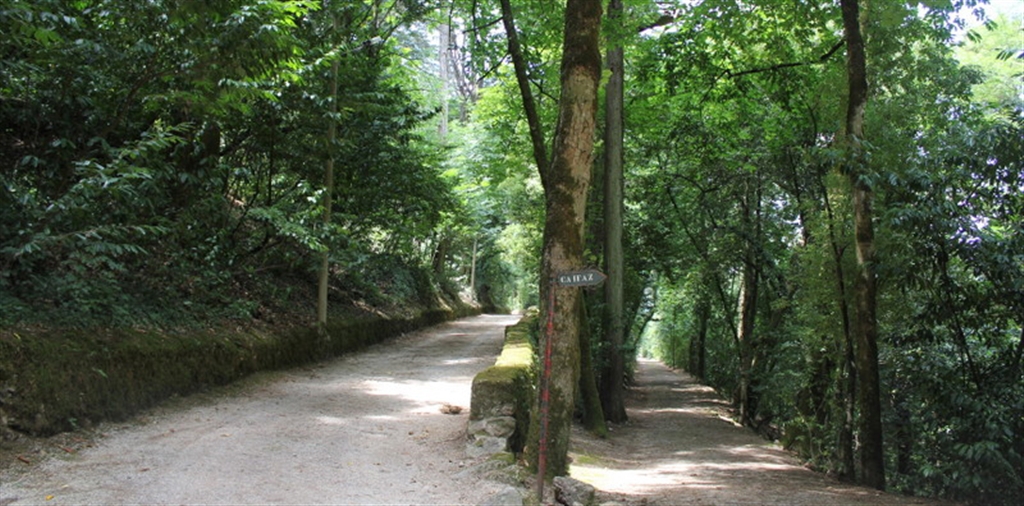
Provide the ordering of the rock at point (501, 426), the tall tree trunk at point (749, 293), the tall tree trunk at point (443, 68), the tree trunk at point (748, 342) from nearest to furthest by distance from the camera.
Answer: the rock at point (501, 426), the tall tree trunk at point (749, 293), the tree trunk at point (748, 342), the tall tree trunk at point (443, 68)

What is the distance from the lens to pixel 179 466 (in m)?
5.86

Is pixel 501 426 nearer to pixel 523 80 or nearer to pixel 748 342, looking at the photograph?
pixel 523 80

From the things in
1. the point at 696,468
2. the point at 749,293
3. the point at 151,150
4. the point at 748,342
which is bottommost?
the point at 696,468

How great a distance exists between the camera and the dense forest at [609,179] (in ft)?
23.4

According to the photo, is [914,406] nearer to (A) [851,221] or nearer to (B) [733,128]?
(A) [851,221]

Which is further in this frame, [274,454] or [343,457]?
[343,457]

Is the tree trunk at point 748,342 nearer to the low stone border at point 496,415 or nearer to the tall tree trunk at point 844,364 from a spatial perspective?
the tall tree trunk at point 844,364

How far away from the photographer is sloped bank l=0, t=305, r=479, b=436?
5.96m

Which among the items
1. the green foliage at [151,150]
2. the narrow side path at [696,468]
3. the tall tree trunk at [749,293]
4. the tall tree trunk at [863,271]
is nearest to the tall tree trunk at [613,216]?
the narrow side path at [696,468]

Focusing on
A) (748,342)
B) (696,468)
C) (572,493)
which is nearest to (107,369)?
(572,493)

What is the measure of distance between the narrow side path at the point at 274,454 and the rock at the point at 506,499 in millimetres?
228

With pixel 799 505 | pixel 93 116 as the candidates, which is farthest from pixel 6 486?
pixel 799 505

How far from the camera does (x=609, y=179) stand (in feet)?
46.8

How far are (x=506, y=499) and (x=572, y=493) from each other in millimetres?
898
